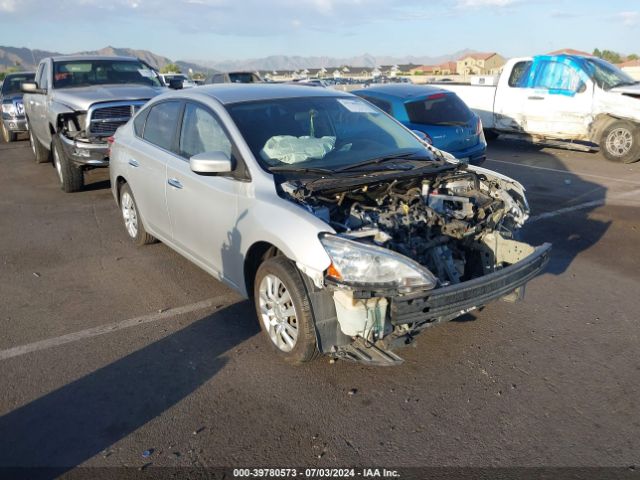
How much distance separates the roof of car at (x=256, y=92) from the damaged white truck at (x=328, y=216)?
0.07 ft

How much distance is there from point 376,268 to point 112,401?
5.96 ft

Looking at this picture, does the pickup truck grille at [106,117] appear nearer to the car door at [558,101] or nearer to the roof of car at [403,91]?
the roof of car at [403,91]

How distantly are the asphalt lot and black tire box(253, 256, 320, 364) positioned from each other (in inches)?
6.4

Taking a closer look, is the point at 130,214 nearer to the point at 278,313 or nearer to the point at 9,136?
the point at 278,313

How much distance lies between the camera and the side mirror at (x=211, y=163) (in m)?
3.81

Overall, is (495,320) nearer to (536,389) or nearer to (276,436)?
(536,389)

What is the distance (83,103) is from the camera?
848 centimetres

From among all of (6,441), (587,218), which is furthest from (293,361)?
(587,218)

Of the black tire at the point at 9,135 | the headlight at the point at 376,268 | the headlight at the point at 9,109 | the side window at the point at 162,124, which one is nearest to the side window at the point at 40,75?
the headlight at the point at 9,109

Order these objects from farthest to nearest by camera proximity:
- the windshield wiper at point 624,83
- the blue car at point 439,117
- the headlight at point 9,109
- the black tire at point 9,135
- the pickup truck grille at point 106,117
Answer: the black tire at point 9,135
the headlight at point 9,109
the windshield wiper at point 624,83
the blue car at point 439,117
the pickup truck grille at point 106,117

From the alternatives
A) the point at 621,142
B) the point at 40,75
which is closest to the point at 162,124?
the point at 40,75

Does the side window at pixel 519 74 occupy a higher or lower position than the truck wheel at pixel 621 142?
higher

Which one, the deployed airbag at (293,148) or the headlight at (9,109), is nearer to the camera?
the deployed airbag at (293,148)

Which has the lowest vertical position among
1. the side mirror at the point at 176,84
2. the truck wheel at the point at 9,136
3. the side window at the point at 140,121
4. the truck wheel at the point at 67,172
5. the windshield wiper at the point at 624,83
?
the truck wheel at the point at 9,136
